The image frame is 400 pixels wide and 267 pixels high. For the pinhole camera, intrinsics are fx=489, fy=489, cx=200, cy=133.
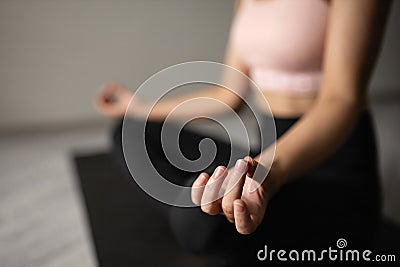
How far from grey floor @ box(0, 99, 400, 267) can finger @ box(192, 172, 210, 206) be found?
55 centimetres

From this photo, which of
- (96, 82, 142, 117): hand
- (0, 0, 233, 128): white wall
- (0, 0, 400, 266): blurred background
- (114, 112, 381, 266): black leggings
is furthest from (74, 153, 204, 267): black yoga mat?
(0, 0, 233, 128): white wall

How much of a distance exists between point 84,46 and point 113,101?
38.8 inches

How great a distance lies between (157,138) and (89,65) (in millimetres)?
1196

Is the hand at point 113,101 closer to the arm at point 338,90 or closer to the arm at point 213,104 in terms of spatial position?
the arm at point 213,104

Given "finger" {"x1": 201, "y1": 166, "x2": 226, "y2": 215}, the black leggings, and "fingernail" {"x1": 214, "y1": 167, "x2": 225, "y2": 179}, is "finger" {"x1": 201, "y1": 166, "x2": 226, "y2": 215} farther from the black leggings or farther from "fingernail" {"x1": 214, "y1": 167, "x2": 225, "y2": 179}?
the black leggings

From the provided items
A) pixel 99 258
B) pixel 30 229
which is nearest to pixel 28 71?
pixel 30 229

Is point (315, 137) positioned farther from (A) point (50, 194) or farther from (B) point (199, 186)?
(A) point (50, 194)

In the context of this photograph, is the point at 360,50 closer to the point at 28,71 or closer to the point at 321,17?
the point at 321,17

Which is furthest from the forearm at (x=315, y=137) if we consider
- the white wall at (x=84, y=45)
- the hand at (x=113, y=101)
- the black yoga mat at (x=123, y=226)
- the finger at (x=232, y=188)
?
the white wall at (x=84, y=45)

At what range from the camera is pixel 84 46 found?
1.99 m

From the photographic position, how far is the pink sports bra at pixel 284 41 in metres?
0.77

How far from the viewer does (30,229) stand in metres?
1.11

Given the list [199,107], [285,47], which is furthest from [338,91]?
[199,107]

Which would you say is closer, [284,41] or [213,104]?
[284,41]
